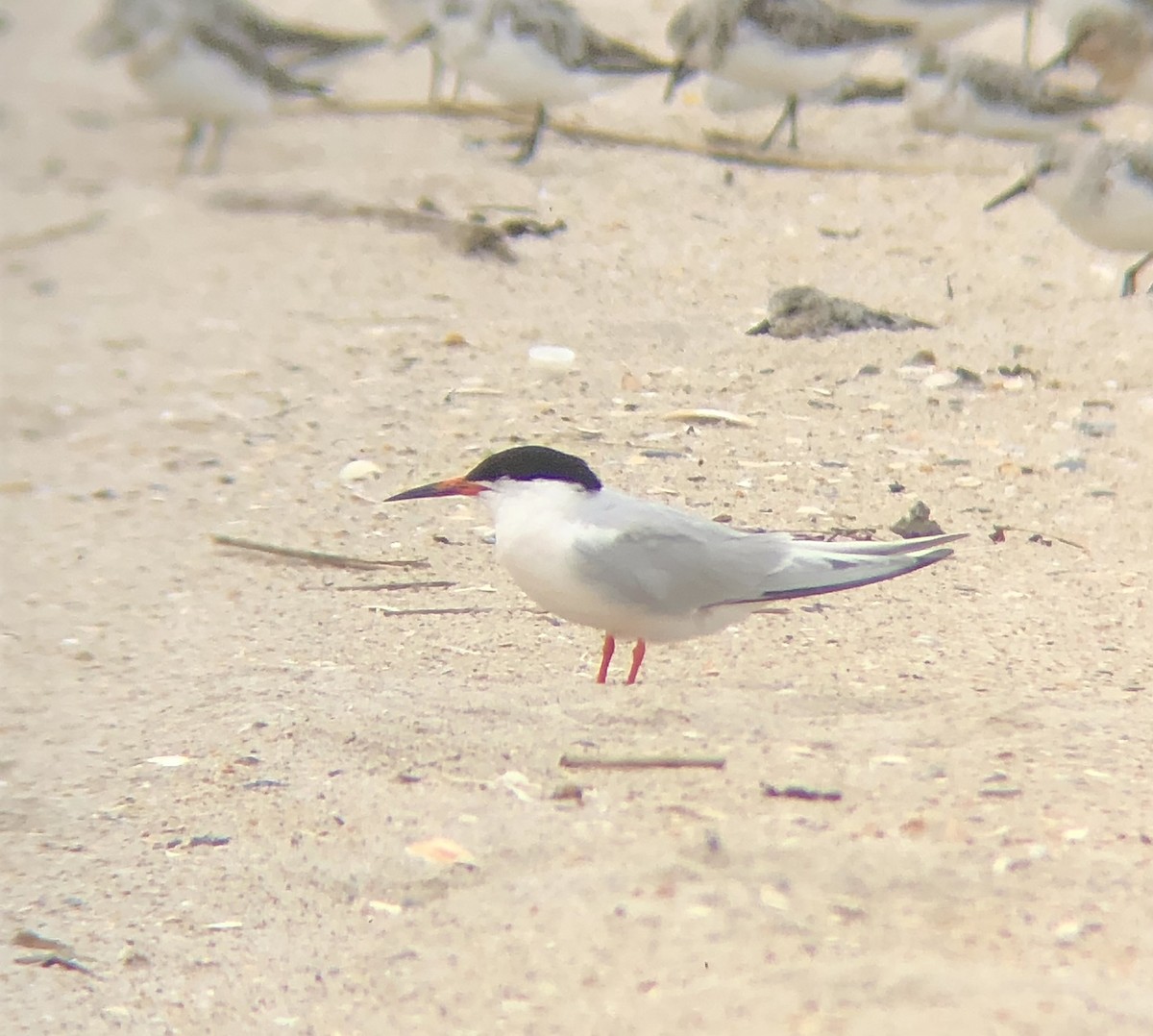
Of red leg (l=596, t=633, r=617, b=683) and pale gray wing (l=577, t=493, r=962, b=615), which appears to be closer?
pale gray wing (l=577, t=493, r=962, b=615)

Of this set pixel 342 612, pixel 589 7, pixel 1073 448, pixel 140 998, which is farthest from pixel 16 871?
pixel 589 7

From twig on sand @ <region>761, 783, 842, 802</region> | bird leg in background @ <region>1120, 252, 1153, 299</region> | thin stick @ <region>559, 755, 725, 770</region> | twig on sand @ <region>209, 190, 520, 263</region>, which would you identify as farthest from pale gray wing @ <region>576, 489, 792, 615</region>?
twig on sand @ <region>209, 190, 520, 263</region>

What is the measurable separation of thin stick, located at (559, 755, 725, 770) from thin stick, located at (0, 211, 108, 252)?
6122 mm

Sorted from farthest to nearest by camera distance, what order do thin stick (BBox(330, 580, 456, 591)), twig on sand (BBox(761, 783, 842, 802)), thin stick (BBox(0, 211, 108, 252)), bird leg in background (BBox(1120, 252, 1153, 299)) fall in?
thin stick (BBox(0, 211, 108, 252)), bird leg in background (BBox(1120, 252, 1153, 299)), thin stick (BBox(330, 580, 456, 591)), twig on sand (BBox(761, 783, 842, 802))

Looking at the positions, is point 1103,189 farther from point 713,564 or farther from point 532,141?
point 713,564

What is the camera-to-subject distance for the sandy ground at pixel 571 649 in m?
2.81

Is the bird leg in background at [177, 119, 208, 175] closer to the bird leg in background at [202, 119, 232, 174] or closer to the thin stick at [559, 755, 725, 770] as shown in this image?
the bird leg in background at [202, 119, 232, 174]

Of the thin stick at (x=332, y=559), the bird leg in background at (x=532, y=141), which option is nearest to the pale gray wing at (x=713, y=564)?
the thin stick at (x=332, y=559)

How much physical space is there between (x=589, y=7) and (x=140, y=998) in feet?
32.1

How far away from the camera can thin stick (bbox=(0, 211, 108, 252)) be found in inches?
345

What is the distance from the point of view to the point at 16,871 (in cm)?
333

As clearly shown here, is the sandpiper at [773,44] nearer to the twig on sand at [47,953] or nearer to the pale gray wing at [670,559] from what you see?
the pale gray wing at [670,559]

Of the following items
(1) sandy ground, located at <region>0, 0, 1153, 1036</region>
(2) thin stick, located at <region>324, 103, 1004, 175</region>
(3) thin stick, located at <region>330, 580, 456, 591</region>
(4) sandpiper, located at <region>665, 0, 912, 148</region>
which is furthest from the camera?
(4) sandpiper, located at <region>665, 0, 912, 148</region>

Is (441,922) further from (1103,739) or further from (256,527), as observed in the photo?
(256,527)
